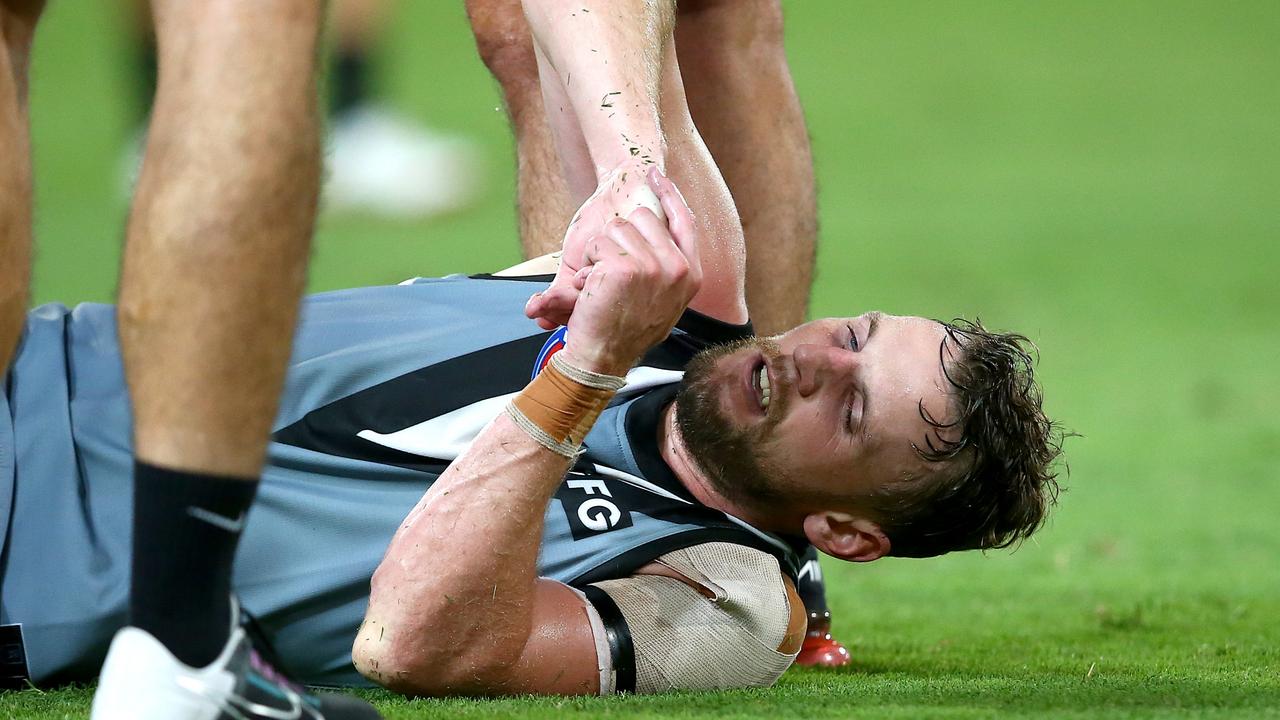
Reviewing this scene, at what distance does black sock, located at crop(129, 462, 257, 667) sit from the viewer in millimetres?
1336

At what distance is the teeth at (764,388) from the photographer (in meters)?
2.25

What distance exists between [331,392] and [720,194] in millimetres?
636

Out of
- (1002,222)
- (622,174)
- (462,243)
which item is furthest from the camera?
(1002,222)

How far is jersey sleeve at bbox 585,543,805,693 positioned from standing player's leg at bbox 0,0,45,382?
0.79 m

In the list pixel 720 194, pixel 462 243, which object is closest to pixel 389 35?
pixel 462 243

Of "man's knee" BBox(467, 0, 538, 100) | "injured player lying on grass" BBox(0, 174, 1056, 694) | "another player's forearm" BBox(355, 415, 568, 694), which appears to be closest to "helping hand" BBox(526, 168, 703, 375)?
"injured player lying on grass" BBox(0, 174, 1056, 694)

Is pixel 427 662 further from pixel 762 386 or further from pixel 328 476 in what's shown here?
pixel 762 386

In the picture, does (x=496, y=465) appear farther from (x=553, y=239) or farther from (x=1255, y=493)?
(x=1255, y=493)

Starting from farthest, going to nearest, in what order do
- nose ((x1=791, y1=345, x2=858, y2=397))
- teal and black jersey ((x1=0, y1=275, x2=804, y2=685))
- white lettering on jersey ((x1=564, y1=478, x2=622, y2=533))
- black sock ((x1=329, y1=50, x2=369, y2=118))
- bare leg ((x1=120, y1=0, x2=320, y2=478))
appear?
black sock ((x1=329, y1=50, x2=369, y2=118))
nose ((x1=791, y1=345, x2=858, y2=397))
white lettering on jersey ((x1=564, y1=478, x2=622, y2=533))
teal and black jersey ((x1=0, y1=275, x2=804, y2=685))
bare leg ((x1=120, y1=0, x2=320, y2=478))

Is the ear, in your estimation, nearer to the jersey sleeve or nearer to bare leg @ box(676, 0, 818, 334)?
the jersey sleeve

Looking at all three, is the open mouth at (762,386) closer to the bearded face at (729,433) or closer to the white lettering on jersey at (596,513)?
the bearded face at (729,433)

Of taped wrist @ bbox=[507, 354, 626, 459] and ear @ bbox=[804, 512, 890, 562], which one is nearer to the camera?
taped wrist @ bbox=[507, 354, 626, 459]

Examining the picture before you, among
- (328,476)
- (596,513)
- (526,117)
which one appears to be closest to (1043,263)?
(526,117)

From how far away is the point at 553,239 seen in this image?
2.86 meters
